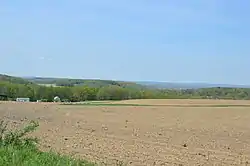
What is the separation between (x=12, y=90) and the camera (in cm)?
7762

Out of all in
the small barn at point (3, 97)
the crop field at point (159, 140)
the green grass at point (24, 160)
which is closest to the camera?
the green grass at point (24, 160)

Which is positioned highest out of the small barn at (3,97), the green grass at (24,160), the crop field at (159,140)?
the green grass at (24,160)

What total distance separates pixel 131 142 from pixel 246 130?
36.5 ft

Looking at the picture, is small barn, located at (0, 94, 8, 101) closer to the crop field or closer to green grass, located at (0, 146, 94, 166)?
the crop field

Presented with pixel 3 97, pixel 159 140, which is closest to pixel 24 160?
pixel 159 140

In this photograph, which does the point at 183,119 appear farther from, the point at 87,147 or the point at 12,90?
the point at 12,90

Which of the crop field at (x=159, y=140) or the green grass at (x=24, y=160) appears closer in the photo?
the green grass at (x=24, y=160)

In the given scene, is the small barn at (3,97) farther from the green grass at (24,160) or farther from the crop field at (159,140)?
the green grass at (24,160)

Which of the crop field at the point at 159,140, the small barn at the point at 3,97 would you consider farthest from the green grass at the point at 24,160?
the small barn at the point at 3,97

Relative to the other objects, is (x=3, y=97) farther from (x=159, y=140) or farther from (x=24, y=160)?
(x=24, y=160)

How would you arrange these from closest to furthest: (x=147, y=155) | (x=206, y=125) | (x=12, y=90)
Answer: (x=147, y=155) → (x=206, y=125) → (x=12, y=90)

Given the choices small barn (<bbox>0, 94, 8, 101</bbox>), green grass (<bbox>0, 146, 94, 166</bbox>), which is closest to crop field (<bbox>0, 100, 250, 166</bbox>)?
green grass (<bbox>0, 146, 94, 166</bbox>)

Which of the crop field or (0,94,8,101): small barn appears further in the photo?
(0,94,8,101): small barn

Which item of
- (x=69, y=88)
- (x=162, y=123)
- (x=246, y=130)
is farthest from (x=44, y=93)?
(x=246, y=130)
